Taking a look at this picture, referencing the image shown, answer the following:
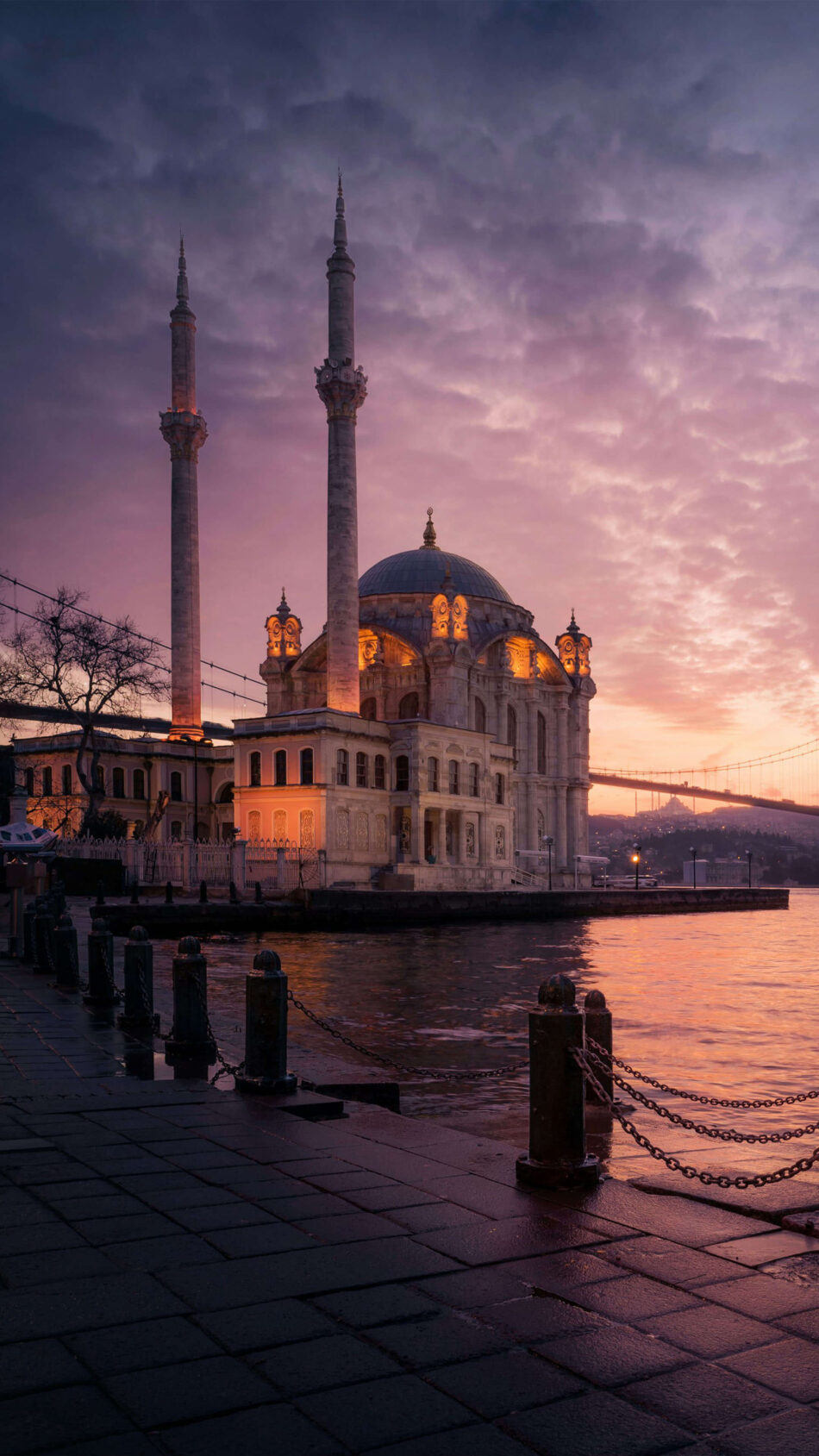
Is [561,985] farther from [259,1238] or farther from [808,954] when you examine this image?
[808,954]

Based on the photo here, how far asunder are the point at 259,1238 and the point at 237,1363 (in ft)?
3.82

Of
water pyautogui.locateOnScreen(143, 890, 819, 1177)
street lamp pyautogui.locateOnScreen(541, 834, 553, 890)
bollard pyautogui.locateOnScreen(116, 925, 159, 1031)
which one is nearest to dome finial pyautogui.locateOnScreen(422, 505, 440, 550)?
street lamp pyautogui.locateOnScreen(541, 834, 553, 890)

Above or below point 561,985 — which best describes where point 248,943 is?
below

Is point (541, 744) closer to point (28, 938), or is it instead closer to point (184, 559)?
point (184, 559)

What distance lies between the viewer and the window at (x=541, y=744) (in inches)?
3024

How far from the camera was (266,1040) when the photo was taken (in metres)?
7.67

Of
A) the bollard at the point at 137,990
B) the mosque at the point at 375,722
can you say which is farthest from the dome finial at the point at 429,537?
the bollard at the point at 137,990

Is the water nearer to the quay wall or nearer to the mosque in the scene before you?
the quay wall

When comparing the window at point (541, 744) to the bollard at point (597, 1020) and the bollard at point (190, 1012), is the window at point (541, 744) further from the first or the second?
the bollard at point (597, 1020)

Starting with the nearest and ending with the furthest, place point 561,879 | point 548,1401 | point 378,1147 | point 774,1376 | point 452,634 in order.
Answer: point 548,1401
point 774,1376
point 378,1147
point 452,634
point 561,879

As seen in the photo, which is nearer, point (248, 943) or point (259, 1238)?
point (259, 1238)

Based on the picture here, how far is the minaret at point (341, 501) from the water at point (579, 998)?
800 inches

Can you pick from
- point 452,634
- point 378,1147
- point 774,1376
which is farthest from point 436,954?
point 452,634

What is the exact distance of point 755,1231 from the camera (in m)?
4.87
